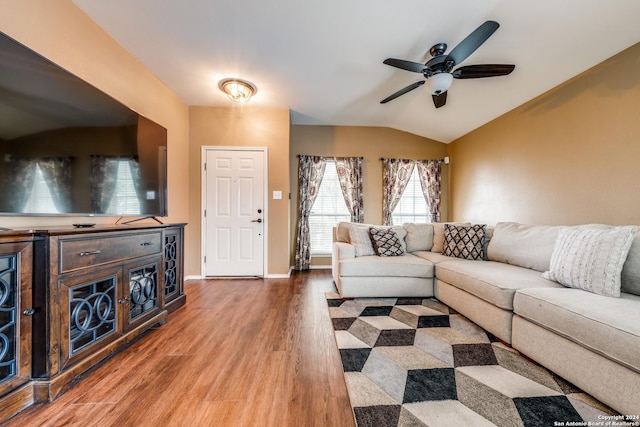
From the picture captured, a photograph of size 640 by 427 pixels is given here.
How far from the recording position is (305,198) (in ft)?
14.6

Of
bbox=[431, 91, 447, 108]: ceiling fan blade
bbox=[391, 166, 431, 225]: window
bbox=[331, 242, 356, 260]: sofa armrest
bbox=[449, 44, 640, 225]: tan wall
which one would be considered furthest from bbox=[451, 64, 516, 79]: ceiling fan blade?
bbox=[391, 166, 431, 225]: window

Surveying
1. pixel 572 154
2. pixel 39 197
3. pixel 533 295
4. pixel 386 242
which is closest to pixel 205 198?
pixel 39 197

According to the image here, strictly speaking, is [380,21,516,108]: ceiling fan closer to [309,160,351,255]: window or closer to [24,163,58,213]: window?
[309,160,351,255]: window

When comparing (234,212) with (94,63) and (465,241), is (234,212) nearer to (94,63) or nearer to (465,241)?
(94,63)

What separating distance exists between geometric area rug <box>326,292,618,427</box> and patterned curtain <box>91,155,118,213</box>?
6.97ft

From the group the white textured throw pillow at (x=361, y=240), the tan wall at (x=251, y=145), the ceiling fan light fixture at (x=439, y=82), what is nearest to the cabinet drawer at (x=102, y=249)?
the tan wall at (x=251, y=145)

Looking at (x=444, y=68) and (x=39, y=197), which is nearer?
(x=39, y=197)

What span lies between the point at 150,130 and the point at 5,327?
1921 millimetres

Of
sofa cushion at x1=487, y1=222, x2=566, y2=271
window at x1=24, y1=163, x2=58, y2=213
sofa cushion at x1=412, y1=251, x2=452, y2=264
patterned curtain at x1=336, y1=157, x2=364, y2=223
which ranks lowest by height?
sofa cushion at x1=412, y1=251, x2=452, y2=264

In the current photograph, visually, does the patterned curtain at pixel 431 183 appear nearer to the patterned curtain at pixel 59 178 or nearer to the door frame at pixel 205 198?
the door frame at pixel 205 198

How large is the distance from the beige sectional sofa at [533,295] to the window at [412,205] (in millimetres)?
Answer: 1260

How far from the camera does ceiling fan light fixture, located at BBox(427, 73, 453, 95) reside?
2236 millimetres

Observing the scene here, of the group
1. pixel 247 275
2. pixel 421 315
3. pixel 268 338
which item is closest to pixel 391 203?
pixel 421 315

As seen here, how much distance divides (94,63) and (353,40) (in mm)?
2332
